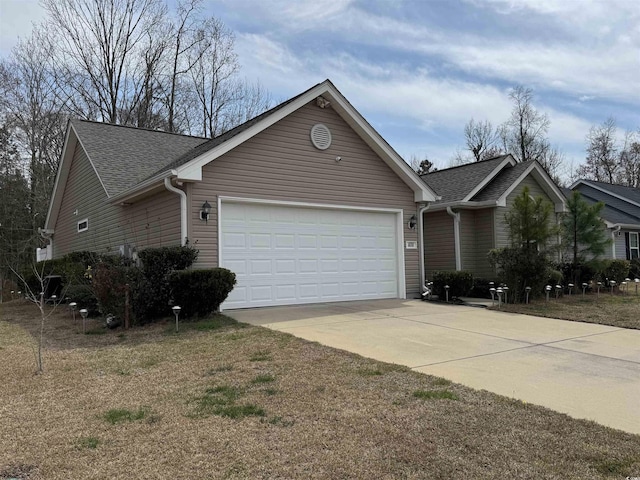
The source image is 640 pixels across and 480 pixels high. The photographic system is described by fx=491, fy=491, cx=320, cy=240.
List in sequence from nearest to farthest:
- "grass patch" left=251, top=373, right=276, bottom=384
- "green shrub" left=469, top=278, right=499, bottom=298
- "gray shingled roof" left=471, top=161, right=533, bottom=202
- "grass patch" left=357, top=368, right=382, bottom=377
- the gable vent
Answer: "grass patch" left=251, top=373, right=276, bottom=384 < "grass patch" left=357, top=368, right=382, bottom=377 < the gable vent < "green shrub" left=469, top=278, right=499, bottom=298 < "gray shingled roof" left=471, top=161, right=533, bottom=202

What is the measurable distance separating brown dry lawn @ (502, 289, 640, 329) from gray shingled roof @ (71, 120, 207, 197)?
407 inches

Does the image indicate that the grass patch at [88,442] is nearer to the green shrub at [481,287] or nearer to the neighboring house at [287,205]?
the neighboring house at [287,205]

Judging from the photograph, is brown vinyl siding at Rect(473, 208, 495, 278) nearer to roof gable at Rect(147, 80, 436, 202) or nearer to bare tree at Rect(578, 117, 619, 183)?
roof gable at Rect(147, 80, 436, 202)

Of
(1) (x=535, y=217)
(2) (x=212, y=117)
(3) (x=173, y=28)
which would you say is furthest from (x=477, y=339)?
(3) (x=173, y=28)

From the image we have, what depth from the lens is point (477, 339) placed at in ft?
24.1

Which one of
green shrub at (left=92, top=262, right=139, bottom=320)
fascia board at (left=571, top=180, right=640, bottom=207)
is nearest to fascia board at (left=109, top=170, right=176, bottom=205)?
green shrub at (left=92, top=262, right=139, bottom=320)

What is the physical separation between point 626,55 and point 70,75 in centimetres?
2368

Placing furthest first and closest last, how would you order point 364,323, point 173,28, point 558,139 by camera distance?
point 558,139 → point 173,28 → point 364,323

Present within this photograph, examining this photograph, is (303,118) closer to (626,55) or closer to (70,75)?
(626,55)

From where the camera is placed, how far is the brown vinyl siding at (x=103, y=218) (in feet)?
35.0

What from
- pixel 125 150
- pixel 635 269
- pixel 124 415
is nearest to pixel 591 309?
pixel 124 415

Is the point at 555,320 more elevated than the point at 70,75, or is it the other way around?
the point at 70,75

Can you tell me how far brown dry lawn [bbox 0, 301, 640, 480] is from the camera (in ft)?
10.4

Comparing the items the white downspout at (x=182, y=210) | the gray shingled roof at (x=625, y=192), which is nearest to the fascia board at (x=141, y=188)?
the white downspout at (x=182, y=210)
